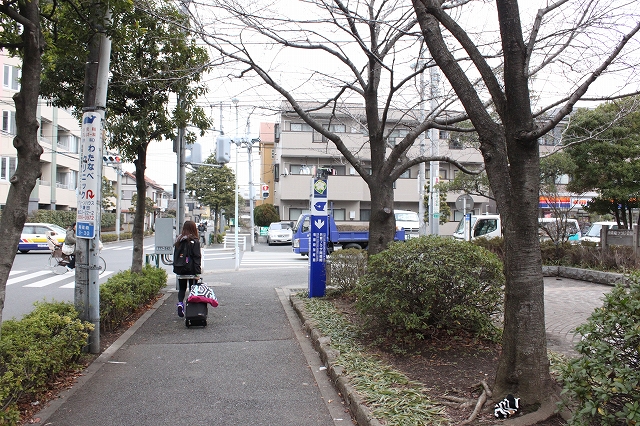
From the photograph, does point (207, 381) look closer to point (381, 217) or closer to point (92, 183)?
point (92, 183)

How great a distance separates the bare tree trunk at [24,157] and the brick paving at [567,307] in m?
4.96

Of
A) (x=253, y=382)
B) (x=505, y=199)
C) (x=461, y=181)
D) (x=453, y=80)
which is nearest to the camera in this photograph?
(x=505, y=199)

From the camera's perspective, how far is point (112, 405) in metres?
4.85

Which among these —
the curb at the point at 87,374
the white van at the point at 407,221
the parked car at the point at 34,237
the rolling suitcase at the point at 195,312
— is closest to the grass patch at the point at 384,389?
the rolling suitcase at the point at 195,312

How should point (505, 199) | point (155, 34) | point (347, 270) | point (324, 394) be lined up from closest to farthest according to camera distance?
point (505, 199), point (324, 394), point (155, 34), point (347, 270)

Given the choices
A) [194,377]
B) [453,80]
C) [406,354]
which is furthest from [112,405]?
[453,80]

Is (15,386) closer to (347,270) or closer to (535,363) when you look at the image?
(535,363)

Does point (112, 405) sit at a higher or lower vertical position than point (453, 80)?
lower

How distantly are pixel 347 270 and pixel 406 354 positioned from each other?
4.60m

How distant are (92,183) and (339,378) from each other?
3.83 m

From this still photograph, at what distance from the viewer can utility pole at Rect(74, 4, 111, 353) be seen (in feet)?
21.1

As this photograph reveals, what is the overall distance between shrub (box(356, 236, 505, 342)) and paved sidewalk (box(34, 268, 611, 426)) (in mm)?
1070

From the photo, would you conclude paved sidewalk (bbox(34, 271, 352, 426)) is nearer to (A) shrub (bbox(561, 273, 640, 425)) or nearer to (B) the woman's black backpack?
(B) the woman's black backpack

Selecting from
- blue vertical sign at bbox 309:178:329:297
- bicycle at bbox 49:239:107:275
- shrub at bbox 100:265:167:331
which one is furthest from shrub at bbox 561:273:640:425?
bicycle at bbox 49:239:107:275
